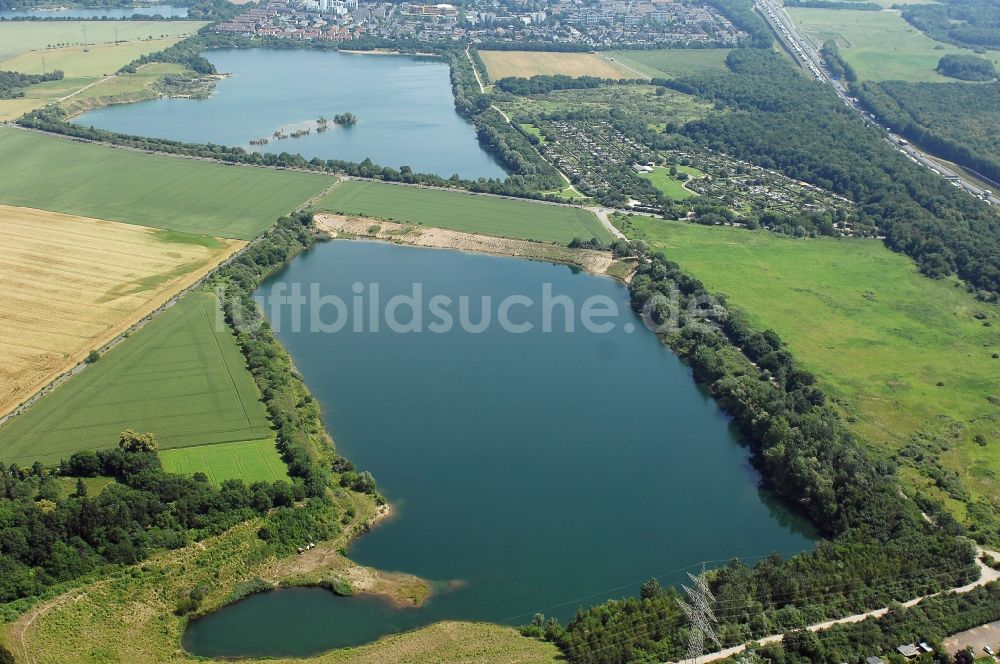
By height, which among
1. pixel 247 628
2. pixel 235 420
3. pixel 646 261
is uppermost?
pixel 646 261

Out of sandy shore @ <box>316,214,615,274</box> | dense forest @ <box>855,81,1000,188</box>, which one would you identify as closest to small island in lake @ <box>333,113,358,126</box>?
sandy shore @ <box>316,214,615,274</box>

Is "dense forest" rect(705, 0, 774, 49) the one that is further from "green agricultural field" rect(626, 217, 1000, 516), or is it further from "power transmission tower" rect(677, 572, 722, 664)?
"power transmission tower" rect(677, 572, 722, 664)

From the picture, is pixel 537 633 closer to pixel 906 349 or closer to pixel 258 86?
pixel 906 349

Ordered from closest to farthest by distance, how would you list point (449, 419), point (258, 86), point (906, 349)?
point (449, 419)
point (906, 349)
point (258, 86)

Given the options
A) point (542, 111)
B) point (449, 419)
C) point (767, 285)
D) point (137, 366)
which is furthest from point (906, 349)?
point (542, 111)

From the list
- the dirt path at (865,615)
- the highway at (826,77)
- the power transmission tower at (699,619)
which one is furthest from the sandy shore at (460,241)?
the highway at (826,77)

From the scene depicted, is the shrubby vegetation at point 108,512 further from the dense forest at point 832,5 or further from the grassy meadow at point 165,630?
the dense forest at point 832,5
